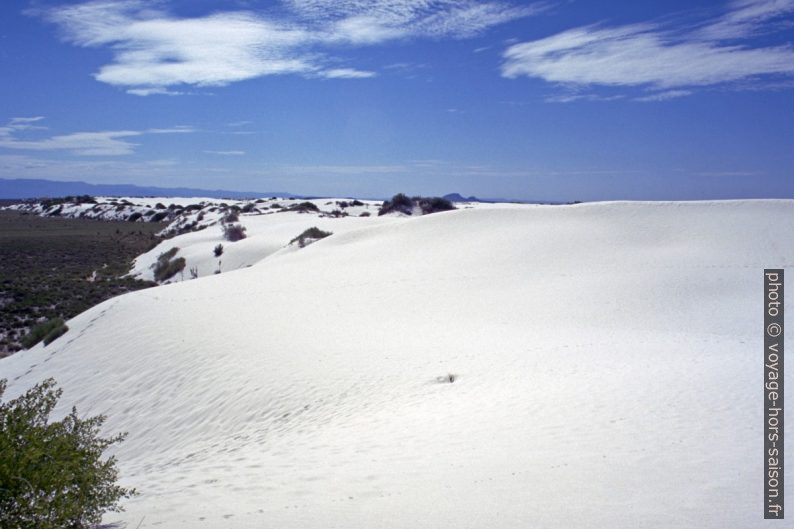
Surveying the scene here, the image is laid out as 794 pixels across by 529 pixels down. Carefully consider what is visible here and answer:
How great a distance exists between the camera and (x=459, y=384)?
9688 mm

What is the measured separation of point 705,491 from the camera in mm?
5227

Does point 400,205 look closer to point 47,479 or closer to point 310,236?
point 310,236

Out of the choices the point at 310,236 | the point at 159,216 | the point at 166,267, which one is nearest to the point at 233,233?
the point at 166,267

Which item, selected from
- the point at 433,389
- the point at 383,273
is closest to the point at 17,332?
the point at 383,273

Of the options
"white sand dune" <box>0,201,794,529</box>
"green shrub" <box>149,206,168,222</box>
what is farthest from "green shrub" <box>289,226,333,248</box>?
"green shrub" <box>149,206,168,222</box>

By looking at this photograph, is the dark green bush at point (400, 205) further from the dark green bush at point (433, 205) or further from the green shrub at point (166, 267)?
the green shrub at point (166, 267)

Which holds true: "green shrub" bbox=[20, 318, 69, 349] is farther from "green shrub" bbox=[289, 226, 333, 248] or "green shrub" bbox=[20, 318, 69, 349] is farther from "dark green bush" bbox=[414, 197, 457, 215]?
"dark green bush" bbox=[414, 197, 457, 215]

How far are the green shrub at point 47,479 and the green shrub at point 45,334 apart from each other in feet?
41.2

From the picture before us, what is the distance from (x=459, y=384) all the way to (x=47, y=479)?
20.9 ft

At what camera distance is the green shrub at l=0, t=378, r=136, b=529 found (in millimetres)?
4227

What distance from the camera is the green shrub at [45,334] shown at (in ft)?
53.9

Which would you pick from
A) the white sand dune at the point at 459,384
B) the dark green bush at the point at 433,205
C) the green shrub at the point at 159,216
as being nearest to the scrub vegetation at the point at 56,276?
the white sand dune at the point at 459,384

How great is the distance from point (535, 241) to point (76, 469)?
19743 mm

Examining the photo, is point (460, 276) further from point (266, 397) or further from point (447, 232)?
point (266, 397)
